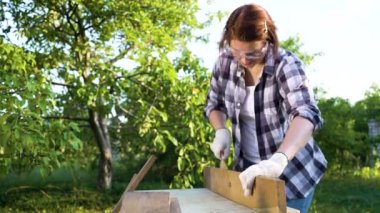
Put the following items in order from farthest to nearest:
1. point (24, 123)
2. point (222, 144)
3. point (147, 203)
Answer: point (24, 123)
point (222, 144)
point (147, 203)

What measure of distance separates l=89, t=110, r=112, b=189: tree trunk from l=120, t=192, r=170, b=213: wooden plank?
297 inches

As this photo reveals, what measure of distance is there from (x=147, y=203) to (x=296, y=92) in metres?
0.85

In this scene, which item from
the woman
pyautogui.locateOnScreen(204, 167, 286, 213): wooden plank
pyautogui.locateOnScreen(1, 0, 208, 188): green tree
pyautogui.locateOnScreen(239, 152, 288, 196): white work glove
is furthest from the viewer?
pyautogui.locateOnScreen(1, 0, 208, 188): green tree

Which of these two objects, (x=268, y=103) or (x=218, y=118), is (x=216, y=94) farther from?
(x=268, y=103)

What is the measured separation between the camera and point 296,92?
2.08 metres

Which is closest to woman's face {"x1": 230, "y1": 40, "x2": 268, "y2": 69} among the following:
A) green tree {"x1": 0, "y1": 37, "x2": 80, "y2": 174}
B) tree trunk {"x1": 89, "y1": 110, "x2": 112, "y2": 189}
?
green tree {"x1": 0, "y1": 37, "x2": 80, "y2": 174}

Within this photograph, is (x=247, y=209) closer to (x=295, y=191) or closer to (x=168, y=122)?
(x=295, y=191)

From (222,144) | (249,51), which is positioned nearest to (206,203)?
(249,51)

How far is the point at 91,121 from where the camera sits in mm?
8961

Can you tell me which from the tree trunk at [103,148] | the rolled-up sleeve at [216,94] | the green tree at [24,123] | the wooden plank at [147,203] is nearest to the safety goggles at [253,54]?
the rolled-up sleeve at [216,94]

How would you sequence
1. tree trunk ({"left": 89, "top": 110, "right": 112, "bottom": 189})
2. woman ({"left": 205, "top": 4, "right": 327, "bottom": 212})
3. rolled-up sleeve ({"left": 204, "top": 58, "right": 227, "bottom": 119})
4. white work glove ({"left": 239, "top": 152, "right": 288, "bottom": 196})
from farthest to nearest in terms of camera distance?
tree trunk ({"left": 89, "top": 110, "right": 112, "bottom": 189}), rolled-up sleeve ({"left": 204, "top": 58, "right": 227, "bottom": 119}), woman ({"left": 205, "top": 4, "right": 327, "bottom": 212}), white work glove ({"left": 239, "top": 152, "right": 288, "bottom": 196})

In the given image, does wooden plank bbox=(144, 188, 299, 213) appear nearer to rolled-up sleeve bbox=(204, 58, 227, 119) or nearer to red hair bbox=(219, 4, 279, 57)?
rolled-up sleeve bbox=(204, 58, 227, 119)

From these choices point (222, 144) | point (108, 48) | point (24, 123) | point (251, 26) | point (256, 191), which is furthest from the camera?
point (108, 48)

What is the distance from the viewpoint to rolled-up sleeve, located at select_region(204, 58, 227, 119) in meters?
2.60
